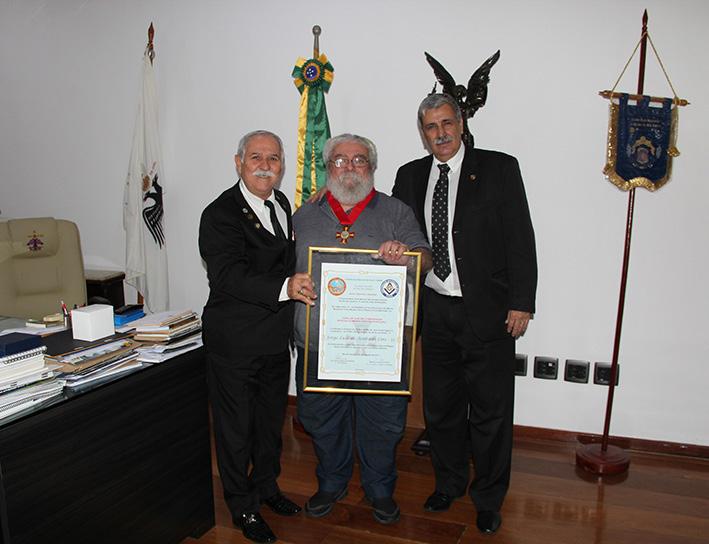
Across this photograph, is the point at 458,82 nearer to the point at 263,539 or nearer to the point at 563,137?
the point at 563,137

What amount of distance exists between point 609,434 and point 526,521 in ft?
3.41

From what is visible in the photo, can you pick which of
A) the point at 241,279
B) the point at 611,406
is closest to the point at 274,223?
the point at 241,279

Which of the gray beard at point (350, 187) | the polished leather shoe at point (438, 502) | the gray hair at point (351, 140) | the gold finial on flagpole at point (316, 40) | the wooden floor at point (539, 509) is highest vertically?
the gold finial on flagpole at point (316, 40)

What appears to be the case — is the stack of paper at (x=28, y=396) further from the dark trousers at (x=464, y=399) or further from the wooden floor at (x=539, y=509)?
the dark trousers at (x=464, y=399)

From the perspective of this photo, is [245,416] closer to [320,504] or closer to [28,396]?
[320,504]

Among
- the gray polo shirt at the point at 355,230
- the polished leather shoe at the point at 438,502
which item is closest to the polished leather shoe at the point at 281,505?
the polished leather shoe at the point at 438,502

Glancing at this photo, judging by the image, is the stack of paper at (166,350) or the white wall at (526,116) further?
the white wall at (526,116)

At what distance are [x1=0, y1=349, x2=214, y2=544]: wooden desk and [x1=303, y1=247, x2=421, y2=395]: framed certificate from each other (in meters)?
0.46

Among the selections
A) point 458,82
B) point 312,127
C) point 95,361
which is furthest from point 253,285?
point 458,82

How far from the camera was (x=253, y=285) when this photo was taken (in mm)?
2189

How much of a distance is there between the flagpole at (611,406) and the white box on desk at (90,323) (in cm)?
226

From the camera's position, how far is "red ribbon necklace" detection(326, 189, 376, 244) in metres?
2.32

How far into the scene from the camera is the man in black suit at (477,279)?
95.9 inches

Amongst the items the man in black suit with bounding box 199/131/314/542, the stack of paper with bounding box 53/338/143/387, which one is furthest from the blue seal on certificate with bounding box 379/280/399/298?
the stack of paper with bounding box 53/338/143/387
